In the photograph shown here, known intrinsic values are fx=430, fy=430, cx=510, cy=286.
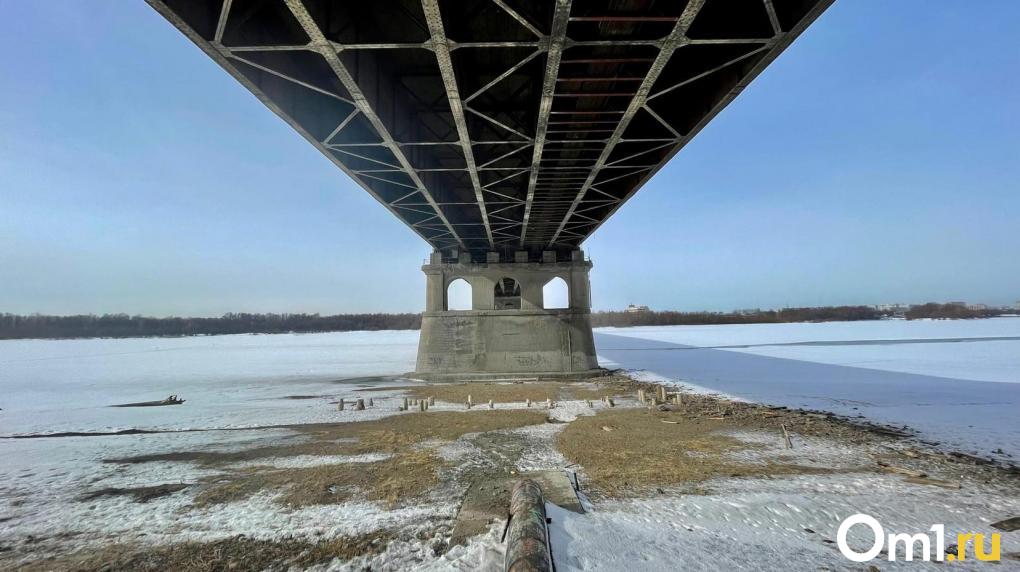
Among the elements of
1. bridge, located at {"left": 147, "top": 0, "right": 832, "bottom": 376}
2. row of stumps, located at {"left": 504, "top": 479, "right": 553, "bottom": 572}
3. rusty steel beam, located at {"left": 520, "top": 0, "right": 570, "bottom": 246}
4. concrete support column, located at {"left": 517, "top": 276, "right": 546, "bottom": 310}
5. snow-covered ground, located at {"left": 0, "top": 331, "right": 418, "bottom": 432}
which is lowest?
snow-covered ground, located at {"left": 0, "top": 331, "right": 418, "bottom": 432}

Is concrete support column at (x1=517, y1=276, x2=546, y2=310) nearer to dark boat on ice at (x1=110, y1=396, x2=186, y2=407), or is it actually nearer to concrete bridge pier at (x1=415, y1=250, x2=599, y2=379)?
concrete bridge pier at (x1=415, y1=250, x2=599, y2=379)

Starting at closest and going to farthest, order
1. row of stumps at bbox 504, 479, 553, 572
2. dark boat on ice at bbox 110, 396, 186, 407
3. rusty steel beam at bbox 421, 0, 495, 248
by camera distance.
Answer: row of stumps at bbox 504, 479, 553, 572, rusty steel beam at bbox 421, 0, 495, 248, dark boat on ice at bbox 110, 396, 186, 407

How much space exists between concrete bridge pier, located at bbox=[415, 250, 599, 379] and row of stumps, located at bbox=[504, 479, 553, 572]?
1744 cm

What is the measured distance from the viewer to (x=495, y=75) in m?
10.3

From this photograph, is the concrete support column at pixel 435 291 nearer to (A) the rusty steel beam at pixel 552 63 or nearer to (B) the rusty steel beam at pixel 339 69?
(B) the rusty steel beam at pixel 339 69

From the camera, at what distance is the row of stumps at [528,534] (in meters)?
4.39

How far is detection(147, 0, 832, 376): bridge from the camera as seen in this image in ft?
24.2

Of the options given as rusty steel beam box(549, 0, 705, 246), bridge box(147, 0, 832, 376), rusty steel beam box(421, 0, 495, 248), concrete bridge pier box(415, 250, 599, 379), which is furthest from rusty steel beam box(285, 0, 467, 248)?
concrete bridge pier box(415, 250, 599, 379)

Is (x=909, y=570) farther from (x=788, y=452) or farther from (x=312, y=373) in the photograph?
Result: (x=312, y=373)

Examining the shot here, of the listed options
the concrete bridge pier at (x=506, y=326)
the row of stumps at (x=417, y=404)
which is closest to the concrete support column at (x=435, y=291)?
the concrete bridge pier at (x=506, y=326)

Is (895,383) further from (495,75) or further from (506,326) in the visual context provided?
(495,75)

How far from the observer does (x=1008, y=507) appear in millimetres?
6457

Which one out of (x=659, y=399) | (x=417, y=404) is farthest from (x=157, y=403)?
(x=659, y=399)

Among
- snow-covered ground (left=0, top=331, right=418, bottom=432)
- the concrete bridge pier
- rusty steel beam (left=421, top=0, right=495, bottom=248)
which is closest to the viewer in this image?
rusty steel beam (left=421, top=0, right=495, bottom=248)
